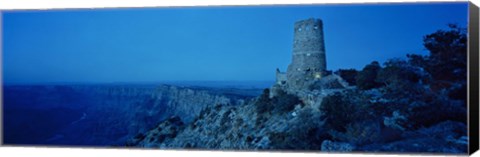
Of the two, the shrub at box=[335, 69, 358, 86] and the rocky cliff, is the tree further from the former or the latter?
the rocky cliff

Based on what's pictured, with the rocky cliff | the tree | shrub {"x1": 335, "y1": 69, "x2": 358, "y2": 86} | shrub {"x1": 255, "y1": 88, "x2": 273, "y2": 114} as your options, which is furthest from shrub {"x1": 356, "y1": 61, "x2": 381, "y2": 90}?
the rocky cliff

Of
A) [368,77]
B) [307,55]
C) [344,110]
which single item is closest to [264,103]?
[307,55]

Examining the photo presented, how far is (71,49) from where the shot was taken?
47.1 feet

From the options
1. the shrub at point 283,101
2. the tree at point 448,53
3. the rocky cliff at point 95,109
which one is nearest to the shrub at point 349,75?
the shrub at point 283,101

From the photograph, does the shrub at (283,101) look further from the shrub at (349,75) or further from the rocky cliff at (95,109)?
the shrub at (349,75)

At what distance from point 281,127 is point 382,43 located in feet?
6.87

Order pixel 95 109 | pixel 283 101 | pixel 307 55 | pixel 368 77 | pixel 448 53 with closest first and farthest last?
pixel 448 53 < pixel 368 77 < pixel 307 55 < pixel 283 101 < pixel 95 109

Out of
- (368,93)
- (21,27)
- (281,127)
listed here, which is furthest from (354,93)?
(21,27)

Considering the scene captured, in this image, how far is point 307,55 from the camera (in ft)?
44.0

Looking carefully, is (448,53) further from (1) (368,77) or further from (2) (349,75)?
(2) (349,75)

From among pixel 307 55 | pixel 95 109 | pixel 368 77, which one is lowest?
pixel 95 109

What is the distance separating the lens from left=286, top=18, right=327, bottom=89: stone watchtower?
1330cm

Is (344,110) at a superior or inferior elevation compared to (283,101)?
inferior

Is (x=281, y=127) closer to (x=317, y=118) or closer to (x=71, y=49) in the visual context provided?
(x=317, y=118)
